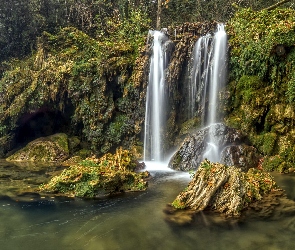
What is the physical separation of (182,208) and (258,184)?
3.10 m

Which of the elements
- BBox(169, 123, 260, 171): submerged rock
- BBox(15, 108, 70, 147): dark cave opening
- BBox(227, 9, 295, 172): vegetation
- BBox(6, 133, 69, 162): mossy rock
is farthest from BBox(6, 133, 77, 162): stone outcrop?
BBox(227, 9, 295, 172): vegetation

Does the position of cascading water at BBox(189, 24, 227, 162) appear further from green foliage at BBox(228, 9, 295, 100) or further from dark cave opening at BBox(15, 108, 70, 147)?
dark cave opening at BBox(15, 108, 70, 147)

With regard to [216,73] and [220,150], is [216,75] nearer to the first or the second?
[216,73]

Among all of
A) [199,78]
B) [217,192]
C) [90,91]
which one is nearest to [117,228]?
[217,192]

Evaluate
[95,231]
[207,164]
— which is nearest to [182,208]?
[207,164]

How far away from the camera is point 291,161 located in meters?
14.7

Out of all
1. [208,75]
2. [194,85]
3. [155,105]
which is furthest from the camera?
[155,105]

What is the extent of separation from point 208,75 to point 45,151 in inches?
475

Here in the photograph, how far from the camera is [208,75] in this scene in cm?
1889

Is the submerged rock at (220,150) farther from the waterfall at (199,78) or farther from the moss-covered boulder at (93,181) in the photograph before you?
the moss-covered boulder at (93,181)

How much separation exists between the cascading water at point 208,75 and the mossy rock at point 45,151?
9.02 m

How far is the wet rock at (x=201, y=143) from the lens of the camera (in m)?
15.0

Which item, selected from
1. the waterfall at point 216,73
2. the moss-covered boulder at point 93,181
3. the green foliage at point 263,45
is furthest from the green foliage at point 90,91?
the moss-covered boulder at point 93,181

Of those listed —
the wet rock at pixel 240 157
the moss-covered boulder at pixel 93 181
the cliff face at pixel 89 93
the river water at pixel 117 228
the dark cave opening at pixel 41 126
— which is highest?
the cliff face at pixel 89 93
